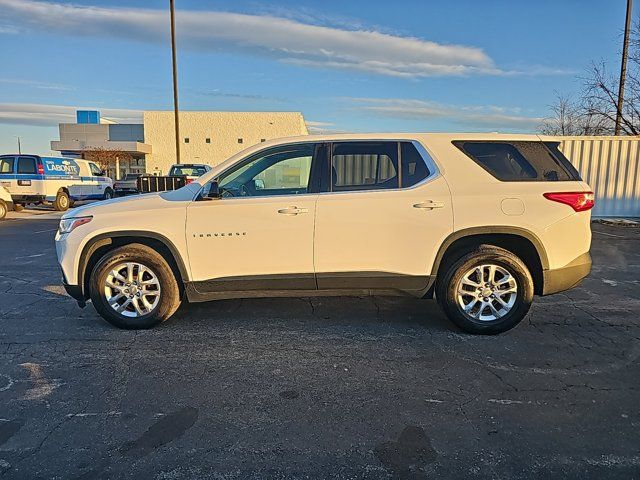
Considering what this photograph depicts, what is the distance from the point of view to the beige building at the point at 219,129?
45.4m

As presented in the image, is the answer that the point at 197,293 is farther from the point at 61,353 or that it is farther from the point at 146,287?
the point at 61,353

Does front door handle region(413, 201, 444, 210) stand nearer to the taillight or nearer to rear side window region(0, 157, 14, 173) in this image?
the taillight

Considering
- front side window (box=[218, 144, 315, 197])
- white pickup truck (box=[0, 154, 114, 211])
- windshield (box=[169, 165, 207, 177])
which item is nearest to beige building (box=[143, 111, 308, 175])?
white pickup truck (box=[0, 154, 114, 211])

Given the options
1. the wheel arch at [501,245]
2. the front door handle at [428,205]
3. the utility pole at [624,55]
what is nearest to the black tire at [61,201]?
the front door handle at [428,205]

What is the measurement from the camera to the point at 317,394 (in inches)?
129

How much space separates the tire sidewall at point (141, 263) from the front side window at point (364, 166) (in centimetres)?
192

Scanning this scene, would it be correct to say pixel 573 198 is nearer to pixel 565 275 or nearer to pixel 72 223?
pixel 565 275

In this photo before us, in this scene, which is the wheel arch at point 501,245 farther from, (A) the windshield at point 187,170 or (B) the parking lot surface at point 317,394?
(A) the windshield at point 187,170

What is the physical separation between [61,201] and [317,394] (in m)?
18.9

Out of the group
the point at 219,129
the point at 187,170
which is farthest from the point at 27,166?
the point at 219,129

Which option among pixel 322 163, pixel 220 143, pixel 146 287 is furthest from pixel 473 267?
pixel 220 143

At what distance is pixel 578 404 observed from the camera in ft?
10.3

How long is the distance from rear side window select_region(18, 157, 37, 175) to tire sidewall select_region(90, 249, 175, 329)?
1588cm

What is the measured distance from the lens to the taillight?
4.31 m
